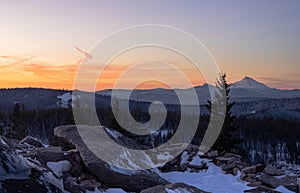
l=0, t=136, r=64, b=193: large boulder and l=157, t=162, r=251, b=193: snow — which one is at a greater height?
l=0, t=136, r=64, b=193: large boulder

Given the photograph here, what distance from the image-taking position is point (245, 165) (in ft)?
49.0

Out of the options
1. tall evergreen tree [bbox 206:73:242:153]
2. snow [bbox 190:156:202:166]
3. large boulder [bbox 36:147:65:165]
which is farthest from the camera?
tall evergreen tree [bbox 206:73:242:153]

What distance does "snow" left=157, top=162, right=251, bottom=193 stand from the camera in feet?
40.1

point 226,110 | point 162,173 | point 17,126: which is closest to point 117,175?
point 162,173

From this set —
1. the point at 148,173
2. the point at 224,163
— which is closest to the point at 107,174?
the point at 148,173

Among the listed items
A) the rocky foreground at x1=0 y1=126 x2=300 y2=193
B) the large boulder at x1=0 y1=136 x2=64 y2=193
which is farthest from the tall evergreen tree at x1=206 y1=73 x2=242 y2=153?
the large boulder at x1=0 y1=136 x2=64 y2=193

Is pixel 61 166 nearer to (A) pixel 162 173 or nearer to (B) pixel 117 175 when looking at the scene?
(B) pixel 117 175

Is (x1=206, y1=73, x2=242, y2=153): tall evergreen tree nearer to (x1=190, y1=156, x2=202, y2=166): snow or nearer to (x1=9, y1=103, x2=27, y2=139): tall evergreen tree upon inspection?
(x1=190, y1=156, x2=202, y2=166): snow

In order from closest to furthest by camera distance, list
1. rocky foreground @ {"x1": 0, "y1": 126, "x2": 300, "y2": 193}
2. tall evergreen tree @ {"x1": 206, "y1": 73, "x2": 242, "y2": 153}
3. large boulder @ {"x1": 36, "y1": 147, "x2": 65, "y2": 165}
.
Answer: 1. rocky foreground @ {"x1": 0, "y1": 126, "x2": 300, "y2": 193}
2. large boulder @ {"x1": 36, "y1": 147, "x2": 65, "y2": 165}
3. tall evergreen tree @ {"x1": 206, "y1": 73, "x2": 242, "y2": 153}

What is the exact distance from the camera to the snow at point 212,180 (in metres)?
12.2

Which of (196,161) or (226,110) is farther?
(226,110)

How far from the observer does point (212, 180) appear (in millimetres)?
A: 13398

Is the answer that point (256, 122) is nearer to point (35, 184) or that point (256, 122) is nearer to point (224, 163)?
point (224, 163)

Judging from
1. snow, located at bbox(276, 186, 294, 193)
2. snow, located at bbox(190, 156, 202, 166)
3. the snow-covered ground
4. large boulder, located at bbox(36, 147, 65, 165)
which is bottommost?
snow, located at bbox(276, 186, 294, 193)
